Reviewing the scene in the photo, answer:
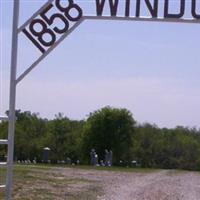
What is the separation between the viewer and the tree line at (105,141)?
62000mm

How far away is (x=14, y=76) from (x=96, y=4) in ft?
4.50

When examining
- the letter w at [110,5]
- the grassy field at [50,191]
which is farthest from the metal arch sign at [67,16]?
the grassy field at [50,191]

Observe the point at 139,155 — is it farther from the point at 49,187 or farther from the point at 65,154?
the point at 49,187

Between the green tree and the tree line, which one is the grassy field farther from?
the green tree

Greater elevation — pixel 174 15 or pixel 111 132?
pixel 111 132

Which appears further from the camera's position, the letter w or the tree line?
the tree line

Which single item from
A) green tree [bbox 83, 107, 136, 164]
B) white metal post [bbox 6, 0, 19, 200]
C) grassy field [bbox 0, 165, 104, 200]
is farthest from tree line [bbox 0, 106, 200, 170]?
white metal post [bbox 6, 0, 19, 200]

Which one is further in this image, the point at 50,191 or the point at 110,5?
the point at 50,191

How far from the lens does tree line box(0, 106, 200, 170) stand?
62.0m

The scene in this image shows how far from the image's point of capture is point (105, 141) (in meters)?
63.1

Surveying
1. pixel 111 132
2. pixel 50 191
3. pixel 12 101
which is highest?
pixel 111 132

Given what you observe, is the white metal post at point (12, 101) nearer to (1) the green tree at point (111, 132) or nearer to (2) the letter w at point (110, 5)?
(2) the letter w at point (110, 5)

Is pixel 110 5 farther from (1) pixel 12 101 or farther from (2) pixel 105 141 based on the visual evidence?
(2) pixel 105 141

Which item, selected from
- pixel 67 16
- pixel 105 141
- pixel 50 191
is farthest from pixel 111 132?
pixel 67 16
